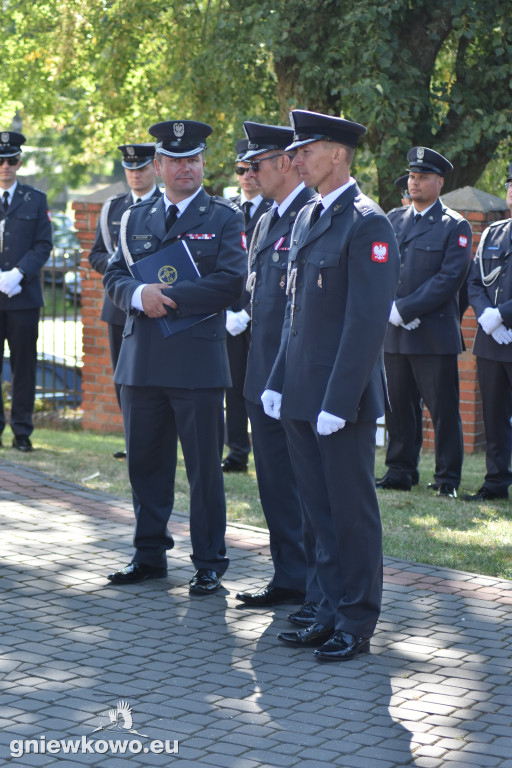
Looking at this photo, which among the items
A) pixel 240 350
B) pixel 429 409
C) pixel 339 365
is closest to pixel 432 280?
pixel 429 409

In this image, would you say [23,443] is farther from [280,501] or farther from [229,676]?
[229,676]

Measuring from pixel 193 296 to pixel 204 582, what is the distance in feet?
4.43

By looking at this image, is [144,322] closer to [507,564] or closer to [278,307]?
[278,307]

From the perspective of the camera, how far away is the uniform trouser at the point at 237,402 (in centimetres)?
847

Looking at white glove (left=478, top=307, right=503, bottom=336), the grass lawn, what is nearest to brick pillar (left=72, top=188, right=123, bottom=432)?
the grass lawn

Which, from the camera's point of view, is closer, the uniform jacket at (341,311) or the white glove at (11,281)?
the uniform jacket at (341,311)

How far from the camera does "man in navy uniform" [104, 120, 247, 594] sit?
211 inches

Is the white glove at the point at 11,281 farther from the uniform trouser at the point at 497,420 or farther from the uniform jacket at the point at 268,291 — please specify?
the uniform jacket at the point at 268,291

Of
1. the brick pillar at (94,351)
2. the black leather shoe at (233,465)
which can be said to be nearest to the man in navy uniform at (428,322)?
the black leather shoe at (233,465)

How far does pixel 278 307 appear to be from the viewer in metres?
5.19

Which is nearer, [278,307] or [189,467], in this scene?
[278,307]

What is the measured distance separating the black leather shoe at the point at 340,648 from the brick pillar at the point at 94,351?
266 inches

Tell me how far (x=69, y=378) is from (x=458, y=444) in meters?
5.90

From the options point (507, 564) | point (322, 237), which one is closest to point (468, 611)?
point (507, 564)
